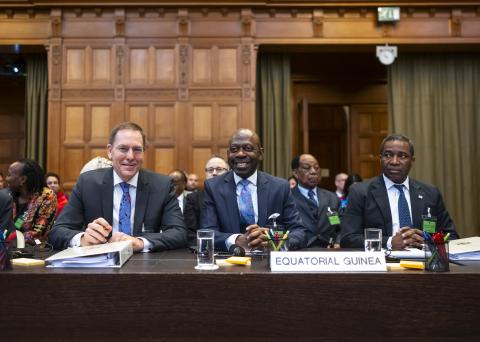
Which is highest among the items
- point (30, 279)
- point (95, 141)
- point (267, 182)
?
point (95, 141)

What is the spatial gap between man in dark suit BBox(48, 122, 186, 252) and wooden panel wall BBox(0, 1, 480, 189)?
4.13 meters

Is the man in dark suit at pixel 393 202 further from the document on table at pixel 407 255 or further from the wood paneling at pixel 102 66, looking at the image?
the wood paneling at pixel 102 66

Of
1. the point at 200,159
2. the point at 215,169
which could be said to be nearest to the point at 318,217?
the point at 215,169

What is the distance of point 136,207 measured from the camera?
268cm

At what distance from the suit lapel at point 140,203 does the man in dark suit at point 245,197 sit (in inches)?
13.9

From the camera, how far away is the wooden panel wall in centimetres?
683

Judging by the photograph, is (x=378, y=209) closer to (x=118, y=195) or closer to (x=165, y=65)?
(x=118, y=195)

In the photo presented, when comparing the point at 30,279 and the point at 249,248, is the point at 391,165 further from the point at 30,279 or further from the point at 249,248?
the point at 30,279

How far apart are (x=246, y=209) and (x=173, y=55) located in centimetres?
455

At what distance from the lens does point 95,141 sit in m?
6.88

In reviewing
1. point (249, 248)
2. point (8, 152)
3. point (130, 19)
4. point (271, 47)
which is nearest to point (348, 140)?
point (271, 47)

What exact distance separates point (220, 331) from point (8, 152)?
8.31 meters

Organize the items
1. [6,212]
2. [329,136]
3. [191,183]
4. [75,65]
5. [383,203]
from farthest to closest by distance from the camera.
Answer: [329,136], [75,65], [191,183], [383,203], [6,212]

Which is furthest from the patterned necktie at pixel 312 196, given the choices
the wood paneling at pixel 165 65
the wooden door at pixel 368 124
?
the wooden door at pixel 368 124
